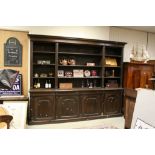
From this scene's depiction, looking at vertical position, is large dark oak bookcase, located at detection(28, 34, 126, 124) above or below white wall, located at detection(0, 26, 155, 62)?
below

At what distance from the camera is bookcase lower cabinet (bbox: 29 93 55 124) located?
13.7 ft

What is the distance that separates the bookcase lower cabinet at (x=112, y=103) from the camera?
4.96 meters

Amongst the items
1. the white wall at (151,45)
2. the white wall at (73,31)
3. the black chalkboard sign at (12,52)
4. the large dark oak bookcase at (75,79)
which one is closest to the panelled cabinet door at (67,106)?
the large dark oak bookcase at (75,79)

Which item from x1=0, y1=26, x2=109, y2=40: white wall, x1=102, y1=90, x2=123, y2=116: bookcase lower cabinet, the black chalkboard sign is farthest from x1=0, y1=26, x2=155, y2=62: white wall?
x1=102, y1=90, x2=123, y2=116: bookcase lower cabinet

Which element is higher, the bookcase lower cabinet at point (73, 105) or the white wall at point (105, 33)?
the white wall at point (105, 33)

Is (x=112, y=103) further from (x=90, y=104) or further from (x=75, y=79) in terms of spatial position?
(x=75, y=79)

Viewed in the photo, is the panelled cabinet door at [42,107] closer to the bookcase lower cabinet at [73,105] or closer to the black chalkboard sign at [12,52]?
the bookcase lower cabinet at [73,105]

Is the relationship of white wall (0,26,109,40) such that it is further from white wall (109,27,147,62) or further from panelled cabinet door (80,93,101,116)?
panelled cabinet door (80,93,101,116)

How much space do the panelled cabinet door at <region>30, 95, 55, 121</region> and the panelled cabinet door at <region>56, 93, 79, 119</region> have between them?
151mm

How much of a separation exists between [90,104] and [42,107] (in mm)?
1280

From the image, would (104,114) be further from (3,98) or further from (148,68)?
(3,98)

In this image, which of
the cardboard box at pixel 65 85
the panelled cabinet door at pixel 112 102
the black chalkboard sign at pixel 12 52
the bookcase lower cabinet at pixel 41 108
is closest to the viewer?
the bookcase lower cabinet at pixel 41 108
